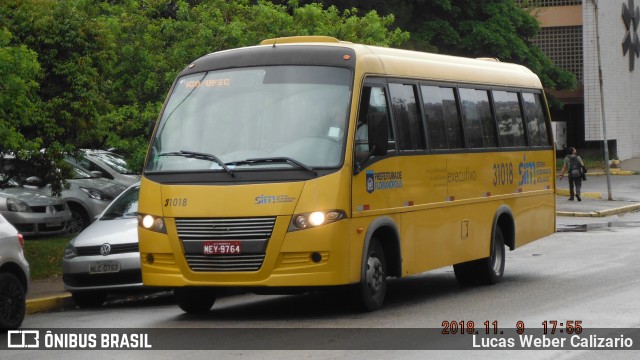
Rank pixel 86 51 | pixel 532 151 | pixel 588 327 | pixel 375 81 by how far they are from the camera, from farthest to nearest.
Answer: pixel 86 51, pixel 532 151, pixel 375 81, pixel 588 327

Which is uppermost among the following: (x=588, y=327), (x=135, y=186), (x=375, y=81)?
(x=375, y=81)

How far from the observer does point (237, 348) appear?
35.8 feet

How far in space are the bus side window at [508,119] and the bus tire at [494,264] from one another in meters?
1.33

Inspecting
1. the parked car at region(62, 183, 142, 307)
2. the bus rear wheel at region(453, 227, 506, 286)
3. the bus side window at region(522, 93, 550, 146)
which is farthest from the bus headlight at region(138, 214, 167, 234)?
the bus side window at region(522, 93, 550, 146)

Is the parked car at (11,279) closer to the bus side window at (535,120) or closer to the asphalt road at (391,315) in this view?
the asphalt road at (391,315)

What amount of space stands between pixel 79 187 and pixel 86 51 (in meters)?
5.84

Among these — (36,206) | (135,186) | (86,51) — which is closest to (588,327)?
(135,186)

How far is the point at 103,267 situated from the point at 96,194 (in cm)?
1058

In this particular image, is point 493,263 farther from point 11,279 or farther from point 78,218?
point 78,218

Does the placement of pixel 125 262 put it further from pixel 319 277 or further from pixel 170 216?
pixel 319 277

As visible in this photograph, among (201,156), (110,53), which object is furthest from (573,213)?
(201,156)

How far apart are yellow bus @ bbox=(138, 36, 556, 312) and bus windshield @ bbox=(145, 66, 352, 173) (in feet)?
0.05

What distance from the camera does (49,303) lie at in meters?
16.3

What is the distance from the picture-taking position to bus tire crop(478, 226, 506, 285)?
55.4ft
